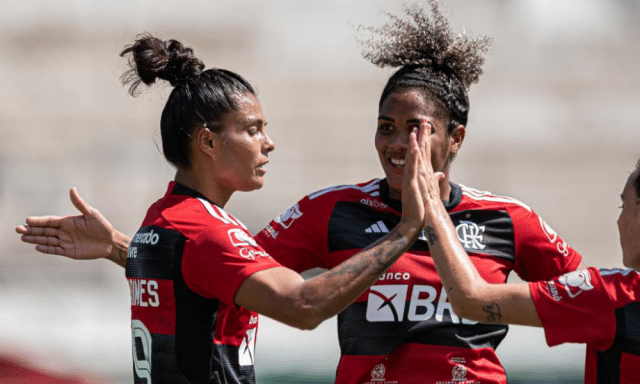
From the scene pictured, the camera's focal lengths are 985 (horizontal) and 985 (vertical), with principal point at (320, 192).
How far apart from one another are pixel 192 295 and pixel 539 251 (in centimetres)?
143

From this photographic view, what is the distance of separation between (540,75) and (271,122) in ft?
12.4

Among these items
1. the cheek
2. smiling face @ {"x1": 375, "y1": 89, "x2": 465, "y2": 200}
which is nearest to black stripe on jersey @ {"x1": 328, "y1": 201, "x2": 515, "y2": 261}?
smiling face @ {"x1": 375, "y1": 89, "x2": 465, "y2": 200}

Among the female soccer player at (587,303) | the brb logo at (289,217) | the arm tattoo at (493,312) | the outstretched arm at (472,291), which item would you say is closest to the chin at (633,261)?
the female soccer player at (587,303)

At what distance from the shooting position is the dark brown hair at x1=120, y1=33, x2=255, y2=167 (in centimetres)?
348

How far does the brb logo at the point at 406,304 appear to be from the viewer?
12.1 ft

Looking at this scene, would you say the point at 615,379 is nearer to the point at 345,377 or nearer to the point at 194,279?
the point at 345,377

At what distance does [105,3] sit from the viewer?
14727 millimetres

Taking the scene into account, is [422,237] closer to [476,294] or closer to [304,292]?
[476,294]

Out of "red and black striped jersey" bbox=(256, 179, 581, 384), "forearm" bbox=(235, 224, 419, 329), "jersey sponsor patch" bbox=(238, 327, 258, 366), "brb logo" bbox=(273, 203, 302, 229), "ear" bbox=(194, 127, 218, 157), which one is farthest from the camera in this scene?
"brb logo" bbox=(273, 203, 302, 229)

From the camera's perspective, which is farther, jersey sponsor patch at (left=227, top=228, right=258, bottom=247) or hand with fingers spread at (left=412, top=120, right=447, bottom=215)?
hand with fingers spread at (left=412, top=120, right=447, bottom=215)

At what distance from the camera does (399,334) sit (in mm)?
3676

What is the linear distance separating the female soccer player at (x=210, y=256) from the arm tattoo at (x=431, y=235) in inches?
3.2

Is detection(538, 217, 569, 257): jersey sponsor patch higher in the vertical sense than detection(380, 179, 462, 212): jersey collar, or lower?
lower

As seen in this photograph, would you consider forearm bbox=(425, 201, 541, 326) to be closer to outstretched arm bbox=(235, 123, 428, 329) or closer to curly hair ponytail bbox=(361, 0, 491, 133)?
outstretched arm bbox=(235, 123, 428, 329)
